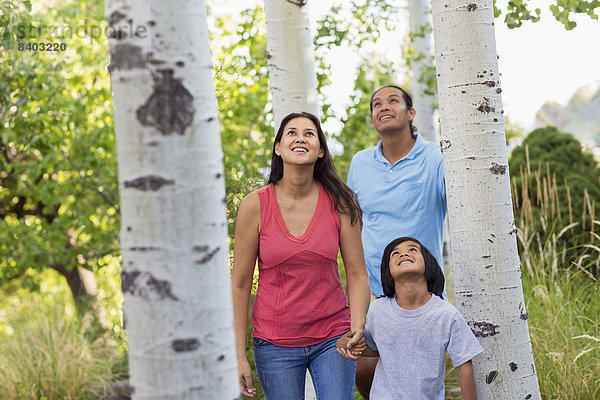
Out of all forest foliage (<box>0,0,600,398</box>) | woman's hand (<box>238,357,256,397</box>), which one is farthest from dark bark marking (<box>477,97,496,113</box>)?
forest foliage (<box>0,0,600,398</box>)

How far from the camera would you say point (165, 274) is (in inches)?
57.1

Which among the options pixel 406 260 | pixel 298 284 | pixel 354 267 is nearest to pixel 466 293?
pixel 406 260

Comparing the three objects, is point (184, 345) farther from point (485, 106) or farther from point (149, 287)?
point (485, 106)

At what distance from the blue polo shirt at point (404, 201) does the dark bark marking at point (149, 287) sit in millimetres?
2279

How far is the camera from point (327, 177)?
297 cm

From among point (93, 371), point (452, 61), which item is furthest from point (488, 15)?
point (93, 371)

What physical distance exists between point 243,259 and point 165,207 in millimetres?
1367

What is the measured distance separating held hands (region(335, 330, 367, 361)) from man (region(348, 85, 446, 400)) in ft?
2.94

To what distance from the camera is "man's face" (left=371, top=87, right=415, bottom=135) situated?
3.74 metres

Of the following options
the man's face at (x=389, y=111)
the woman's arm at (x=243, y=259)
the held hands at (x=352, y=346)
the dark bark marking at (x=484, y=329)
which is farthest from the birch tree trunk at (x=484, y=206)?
the woman's arm at (x=243, y=259)

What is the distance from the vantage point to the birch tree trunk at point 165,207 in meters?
1.45

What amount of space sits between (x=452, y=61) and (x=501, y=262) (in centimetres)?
94

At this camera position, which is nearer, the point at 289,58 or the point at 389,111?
the point at 389,111

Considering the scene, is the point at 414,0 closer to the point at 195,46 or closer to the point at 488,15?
the point at 488,15
